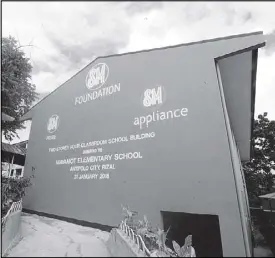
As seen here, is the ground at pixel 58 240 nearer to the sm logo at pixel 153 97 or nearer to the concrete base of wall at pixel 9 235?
the concrete base of wall at pixel 9 235

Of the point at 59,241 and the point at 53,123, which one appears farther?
the point at 53,123

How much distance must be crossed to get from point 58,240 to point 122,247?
242 centimetres

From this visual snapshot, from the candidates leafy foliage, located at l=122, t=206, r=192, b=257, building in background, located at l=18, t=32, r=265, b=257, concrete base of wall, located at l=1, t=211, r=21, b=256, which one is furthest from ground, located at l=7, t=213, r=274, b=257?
leafy foliage, located at l=122, t=206, r=192, b=257

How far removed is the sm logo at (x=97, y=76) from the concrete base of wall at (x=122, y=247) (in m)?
5.61

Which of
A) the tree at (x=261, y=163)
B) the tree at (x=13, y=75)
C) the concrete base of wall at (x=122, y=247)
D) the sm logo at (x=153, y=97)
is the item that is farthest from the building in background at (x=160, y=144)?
the tree at (x=261, y=163)

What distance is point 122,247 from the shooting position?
5.04 m

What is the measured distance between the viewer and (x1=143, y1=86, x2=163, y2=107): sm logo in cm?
745

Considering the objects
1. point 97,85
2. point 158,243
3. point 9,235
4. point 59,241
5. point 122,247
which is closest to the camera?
point 122,247

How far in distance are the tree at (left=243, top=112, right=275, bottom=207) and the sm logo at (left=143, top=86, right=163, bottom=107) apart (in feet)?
53.5

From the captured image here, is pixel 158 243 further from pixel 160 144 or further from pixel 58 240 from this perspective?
pixel 58 240

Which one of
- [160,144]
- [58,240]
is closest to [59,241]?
[58,240]

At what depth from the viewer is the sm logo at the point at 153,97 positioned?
745 centimetres

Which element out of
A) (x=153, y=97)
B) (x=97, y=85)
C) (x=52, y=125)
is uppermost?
(x=97, y=85)

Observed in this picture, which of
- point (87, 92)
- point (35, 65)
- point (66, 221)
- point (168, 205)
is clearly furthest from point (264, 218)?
point (35, 65)
